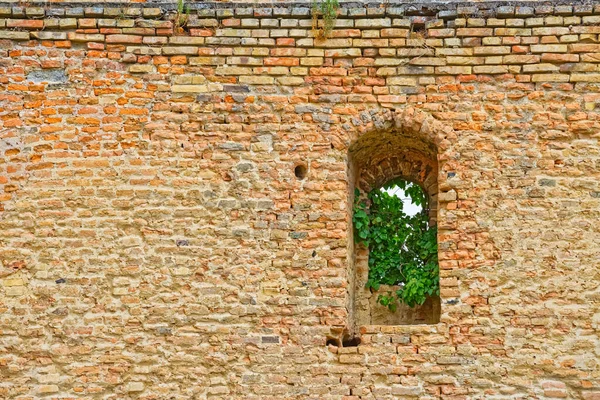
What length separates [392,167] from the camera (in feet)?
26.5

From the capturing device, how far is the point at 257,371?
23.7 feet

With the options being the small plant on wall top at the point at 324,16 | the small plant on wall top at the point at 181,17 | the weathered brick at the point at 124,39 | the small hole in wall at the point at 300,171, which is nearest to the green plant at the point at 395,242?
the small hole in wall at the point at 300,171

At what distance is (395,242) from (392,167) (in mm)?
637

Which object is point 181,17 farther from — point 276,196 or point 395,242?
point 395,242

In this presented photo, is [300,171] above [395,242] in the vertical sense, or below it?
above

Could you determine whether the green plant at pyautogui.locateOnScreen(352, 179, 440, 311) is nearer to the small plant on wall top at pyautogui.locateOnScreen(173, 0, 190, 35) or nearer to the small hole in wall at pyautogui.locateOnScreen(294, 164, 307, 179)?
the small hole in wall at pyautogui.locateOnScreen(294, 164, 307, 179)

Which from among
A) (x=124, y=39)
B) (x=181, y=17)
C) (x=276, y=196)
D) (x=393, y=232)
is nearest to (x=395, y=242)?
(x=393, y=232)

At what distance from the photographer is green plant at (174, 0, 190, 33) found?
781cm

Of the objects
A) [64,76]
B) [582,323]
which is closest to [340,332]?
[582,323]

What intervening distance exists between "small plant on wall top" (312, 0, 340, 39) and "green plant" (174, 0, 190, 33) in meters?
1.02

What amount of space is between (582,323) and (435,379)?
116 cm

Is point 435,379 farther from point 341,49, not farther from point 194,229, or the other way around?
point 341,49

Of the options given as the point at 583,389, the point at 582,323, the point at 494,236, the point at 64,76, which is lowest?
the point at 583,389

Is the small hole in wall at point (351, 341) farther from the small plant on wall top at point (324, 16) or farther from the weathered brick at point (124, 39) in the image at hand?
the weathered brick at point (124, 39)
